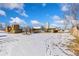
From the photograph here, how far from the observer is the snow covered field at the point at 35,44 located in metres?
1.34

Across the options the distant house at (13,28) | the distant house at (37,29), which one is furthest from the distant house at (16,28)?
the distant house at (37,29)

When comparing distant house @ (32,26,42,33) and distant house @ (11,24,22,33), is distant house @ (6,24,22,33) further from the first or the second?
distant house @ (32,26,42,33)

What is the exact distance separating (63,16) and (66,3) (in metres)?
0.12

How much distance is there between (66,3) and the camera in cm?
136

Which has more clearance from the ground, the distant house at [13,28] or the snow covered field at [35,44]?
the distant house at [13,28]

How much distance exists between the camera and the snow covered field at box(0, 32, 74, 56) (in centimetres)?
134

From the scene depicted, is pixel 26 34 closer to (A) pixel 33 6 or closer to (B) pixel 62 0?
(A) pixel 33 6

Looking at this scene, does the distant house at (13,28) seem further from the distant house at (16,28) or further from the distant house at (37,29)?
the distant house at (37,29)

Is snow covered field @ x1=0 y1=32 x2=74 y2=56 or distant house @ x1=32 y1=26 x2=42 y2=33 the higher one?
distant house @ x1=32 y1=26 x2=42 y2=33

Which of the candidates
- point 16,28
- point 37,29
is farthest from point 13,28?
point 37,29

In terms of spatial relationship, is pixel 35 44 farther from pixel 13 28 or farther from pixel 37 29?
pixel 13 28

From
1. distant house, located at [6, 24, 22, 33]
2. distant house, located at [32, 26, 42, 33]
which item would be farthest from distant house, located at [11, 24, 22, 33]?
distant house, located at [32, 26, 42, 33]

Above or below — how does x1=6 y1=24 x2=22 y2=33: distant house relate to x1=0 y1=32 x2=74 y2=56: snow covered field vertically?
above

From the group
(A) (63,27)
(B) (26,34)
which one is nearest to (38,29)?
(B) (26,34)
